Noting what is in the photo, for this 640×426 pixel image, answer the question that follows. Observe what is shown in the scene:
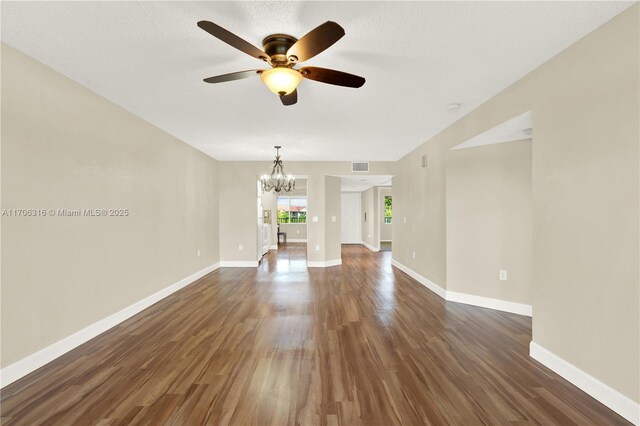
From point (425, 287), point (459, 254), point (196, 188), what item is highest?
point (196, 188)

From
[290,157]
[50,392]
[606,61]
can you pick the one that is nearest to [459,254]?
[606,61]

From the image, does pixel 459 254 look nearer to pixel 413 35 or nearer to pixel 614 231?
pixel 614 231

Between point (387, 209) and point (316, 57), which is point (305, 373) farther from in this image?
point (387, 209)

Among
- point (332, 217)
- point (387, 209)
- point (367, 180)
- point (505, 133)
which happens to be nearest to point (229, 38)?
point (505, 133)

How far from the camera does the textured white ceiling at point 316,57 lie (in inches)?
70.6

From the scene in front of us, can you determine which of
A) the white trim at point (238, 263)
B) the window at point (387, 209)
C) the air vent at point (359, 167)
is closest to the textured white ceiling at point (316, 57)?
the air vent at point (359, 167)

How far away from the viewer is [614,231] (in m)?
1.87

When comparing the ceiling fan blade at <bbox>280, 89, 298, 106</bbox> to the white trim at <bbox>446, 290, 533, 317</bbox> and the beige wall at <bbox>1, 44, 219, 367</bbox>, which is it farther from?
the white trim at <bbox>446, 290, 533, 317</bbox>

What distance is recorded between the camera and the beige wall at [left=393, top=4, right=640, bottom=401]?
70.1 inches

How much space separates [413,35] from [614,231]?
6.44ft

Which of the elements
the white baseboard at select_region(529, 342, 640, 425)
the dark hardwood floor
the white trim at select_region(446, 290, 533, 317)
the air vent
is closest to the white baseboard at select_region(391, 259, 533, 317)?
the white trim at select_region(446, 290, 533, 317)

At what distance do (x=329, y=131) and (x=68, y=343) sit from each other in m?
4.04

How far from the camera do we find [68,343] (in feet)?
8.66

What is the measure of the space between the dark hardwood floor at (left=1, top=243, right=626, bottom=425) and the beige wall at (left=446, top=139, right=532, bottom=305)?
1.35 ft
